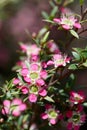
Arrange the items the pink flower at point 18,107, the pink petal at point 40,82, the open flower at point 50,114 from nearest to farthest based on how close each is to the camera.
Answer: the pink petal at point 40,82 < the open flower at point 50,114 < the pink flower at point 18,107

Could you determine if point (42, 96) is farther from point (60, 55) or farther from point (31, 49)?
point (31, 49)

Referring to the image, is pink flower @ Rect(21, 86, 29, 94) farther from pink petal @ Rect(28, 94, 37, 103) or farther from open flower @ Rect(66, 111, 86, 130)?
open flower @ Rect(66, 111, 86, 130)

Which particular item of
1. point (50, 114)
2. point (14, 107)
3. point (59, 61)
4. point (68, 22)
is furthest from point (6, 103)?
point (68, 22)

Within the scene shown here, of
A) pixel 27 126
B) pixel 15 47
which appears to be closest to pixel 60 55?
pixel 27 126

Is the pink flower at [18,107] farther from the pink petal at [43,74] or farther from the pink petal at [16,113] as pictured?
the pink petal at [43,74]

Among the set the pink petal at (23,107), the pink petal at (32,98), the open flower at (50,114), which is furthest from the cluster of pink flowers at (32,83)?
the pink petal at (23,107)

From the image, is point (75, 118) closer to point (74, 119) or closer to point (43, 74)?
point (74, 119)
